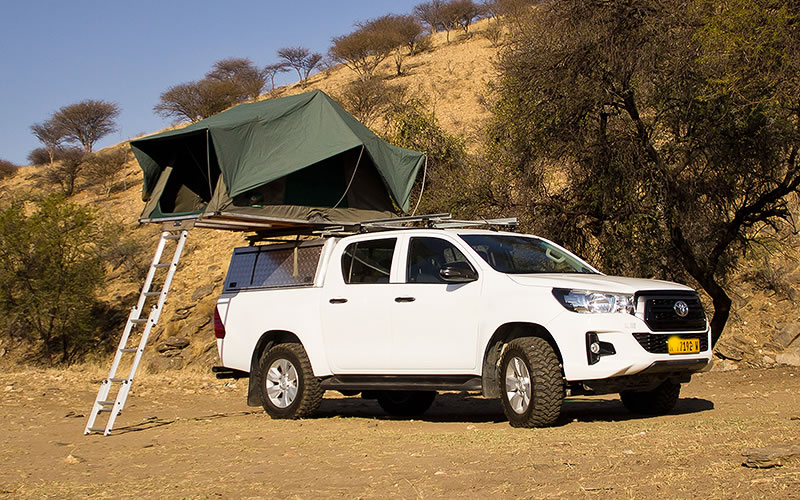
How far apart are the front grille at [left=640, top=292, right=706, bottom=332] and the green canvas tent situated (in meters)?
4.31

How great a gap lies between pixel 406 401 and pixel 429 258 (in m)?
2.47

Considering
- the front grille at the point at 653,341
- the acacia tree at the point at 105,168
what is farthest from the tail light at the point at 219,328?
the acacia tree at the point at 105,168

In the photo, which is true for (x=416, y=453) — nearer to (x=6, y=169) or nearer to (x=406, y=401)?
(x=406, y=401)

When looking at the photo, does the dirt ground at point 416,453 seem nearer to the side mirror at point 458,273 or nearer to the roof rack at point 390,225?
the side mirror at point 458,273

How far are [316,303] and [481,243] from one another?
207cm

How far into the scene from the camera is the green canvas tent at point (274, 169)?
1042 centimetres

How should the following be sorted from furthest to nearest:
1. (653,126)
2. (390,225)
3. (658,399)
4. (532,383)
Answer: (653,126) → (390,225) → (658,399) → (532,383)

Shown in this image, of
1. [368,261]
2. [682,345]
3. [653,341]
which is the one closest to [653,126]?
[368,261]

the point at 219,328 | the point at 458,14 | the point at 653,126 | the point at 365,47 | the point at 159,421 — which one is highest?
the point at 458,14

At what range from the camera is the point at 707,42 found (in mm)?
12047

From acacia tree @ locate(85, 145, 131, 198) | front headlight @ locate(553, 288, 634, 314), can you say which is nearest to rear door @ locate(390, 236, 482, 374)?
front headlight @ locate(553, 288, 634, 314)

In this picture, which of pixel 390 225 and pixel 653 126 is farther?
pixel 653 126

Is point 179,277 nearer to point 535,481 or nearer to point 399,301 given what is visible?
point 399,301

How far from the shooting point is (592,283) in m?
7.98
